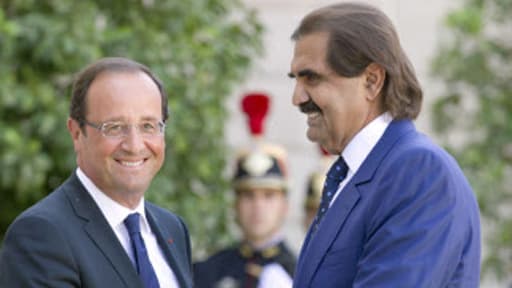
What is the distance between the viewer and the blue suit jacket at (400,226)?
3.53 meters

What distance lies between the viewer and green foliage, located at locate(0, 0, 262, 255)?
612 centimetres

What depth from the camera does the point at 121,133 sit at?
4035 millimetres

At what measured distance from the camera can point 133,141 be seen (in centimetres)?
402

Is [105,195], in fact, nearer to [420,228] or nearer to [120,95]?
[120,95]

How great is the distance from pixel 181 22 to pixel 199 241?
1202 millimetres

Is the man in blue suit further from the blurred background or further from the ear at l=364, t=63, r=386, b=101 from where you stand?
the blurred background

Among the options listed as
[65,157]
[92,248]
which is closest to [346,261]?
[92,248]

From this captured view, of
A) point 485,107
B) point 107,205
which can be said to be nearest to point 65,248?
point 107,205

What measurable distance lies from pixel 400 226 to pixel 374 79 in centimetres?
48

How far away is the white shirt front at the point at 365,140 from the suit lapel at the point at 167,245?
2.28 ft

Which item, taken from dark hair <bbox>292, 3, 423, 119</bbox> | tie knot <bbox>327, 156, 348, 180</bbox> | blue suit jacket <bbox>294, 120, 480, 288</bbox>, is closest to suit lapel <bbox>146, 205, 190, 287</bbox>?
blue suit jacket <bbox>294, 120, 480, 288</bbox>

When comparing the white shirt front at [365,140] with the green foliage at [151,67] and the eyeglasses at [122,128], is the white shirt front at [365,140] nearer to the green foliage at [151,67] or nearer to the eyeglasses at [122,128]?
the eyeglasses at [122,128]

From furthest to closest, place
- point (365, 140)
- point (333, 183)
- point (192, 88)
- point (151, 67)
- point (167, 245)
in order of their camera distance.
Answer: point (192, 88) → point (151, 67) → point (167, 245) → point (333, 183) → point (365, 140)

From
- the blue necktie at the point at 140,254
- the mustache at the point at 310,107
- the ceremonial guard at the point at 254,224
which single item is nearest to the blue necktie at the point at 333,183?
the mustache at the point at 310,107
